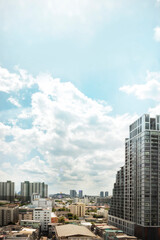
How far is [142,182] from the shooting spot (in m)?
46.8

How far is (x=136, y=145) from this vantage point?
5103 cm

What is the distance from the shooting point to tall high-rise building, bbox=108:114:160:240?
1754 inches

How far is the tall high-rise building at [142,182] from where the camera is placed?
4456 cm

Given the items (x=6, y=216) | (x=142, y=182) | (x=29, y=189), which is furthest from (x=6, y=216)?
(x=29, y=189)

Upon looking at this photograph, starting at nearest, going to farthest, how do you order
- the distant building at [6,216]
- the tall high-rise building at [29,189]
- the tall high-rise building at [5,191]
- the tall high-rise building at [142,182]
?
the tall high-rise building at [142,182] → the distant building at [6,216] → the tall high-rise building at [5,191] → the tall high-rise building at [29,189]

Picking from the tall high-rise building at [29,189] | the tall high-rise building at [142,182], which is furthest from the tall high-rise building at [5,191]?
the tall high-rise building at [142,182]

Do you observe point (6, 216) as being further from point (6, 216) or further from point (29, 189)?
point (29, 189)

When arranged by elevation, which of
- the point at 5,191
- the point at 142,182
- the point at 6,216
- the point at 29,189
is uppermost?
the point at 142,182

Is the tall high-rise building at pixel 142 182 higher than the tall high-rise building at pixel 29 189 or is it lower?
higher

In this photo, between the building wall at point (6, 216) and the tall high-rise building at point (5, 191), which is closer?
the building wall at point (6, 216)

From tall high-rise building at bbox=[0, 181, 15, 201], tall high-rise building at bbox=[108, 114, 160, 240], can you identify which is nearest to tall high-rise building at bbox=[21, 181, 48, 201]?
tall high-rise building at bbox=[0, 181, 15, 201]

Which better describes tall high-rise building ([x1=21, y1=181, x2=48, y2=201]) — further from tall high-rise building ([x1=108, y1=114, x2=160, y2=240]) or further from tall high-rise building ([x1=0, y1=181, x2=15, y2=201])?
tall high-rise building ([x1=108, y1=114, x2=160, y2=240])

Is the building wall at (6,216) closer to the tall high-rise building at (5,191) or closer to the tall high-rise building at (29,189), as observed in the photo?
the tall high-rise building at (5,191)

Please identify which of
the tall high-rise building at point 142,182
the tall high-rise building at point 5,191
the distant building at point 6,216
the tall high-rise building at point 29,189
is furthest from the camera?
the tall high-rise building at point 29,189
